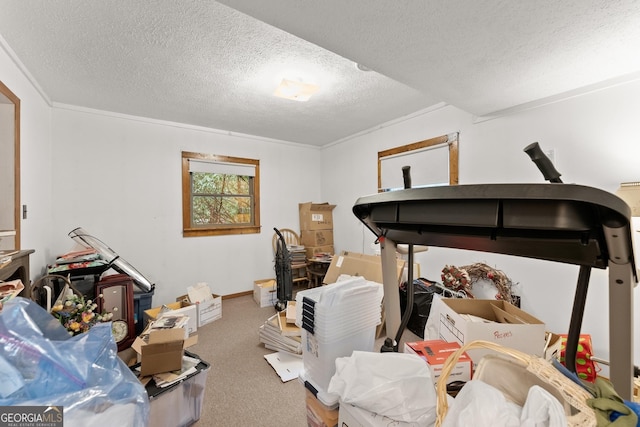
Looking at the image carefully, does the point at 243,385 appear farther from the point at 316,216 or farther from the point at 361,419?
the point at 316,216

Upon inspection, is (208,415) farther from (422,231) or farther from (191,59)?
(191,59)

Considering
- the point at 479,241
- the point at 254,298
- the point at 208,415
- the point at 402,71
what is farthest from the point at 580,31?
the point at 254,298

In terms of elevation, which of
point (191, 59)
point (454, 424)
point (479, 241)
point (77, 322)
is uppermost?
point (191, 59)

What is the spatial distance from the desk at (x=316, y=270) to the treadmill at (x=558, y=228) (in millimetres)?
3512

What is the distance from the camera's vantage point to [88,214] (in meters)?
3.19

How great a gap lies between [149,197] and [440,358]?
150 inches

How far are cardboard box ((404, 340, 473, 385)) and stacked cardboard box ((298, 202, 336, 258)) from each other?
3.25 metres

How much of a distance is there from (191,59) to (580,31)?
2536 millimetres

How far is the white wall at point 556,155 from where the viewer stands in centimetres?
199

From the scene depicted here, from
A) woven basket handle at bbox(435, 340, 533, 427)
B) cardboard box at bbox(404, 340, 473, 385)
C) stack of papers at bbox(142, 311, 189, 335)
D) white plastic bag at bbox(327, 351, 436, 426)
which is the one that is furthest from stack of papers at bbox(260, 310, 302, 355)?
woven basket handle at bbox(435, 340, 533, 427)

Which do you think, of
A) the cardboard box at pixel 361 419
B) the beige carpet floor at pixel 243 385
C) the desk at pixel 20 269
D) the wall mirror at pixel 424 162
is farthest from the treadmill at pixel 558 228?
the wall mirror at pixel 424 162

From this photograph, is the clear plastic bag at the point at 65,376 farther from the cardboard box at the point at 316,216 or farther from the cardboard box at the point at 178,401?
the cardboard box at the point at 316,216

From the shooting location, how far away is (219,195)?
13.6 ft

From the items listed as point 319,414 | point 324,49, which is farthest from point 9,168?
point 319,414
